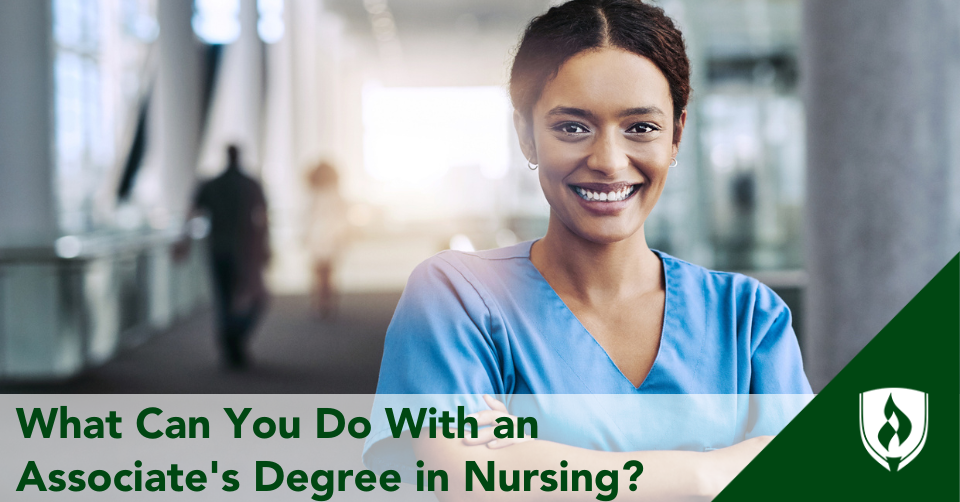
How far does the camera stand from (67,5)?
700 centimetres

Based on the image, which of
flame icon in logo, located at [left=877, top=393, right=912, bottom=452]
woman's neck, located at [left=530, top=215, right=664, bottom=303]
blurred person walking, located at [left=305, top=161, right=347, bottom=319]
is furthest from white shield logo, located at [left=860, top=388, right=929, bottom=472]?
blurred person walking, located at [left=305, top=161, right=347, bottom=319]

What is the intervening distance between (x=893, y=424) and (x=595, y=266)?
42 centimetres

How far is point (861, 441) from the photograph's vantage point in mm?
1041

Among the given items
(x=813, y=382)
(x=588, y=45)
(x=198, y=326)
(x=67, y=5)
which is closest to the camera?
(x=588, y=45)

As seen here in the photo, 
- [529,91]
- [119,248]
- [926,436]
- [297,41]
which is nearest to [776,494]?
[926,436]

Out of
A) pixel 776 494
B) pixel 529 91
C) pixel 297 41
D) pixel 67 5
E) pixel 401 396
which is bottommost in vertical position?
pixel 776 494

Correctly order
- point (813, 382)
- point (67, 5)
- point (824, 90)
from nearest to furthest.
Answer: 1. point (824, 90)
2. point (813, 382)
3. point (67, 5)

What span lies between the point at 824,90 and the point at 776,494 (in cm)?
292

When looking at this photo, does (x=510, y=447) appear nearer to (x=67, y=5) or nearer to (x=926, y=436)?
(x=926, y=436)

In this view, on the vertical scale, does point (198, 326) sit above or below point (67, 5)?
below

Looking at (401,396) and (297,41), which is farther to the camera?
(297,41)

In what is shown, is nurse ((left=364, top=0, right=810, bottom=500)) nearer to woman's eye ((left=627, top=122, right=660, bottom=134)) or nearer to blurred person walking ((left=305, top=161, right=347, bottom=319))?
woman's eye ((left=627, top=122, right=660, bottom=134))

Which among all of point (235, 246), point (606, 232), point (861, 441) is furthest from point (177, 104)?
point (861, 441)

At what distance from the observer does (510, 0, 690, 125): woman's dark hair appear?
96 cm
